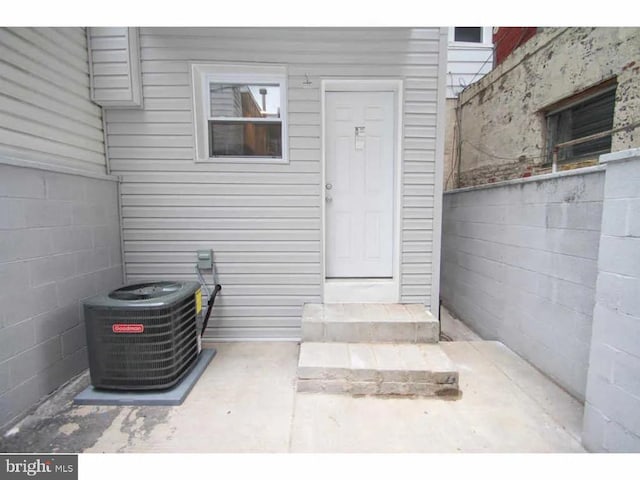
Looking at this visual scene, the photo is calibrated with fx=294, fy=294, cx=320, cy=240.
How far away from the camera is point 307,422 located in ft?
5.63

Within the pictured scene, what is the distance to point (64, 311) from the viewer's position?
2.07 metres

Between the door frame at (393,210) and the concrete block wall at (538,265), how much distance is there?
3.20 ft

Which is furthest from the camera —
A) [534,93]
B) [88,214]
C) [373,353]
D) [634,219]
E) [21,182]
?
[534,93]

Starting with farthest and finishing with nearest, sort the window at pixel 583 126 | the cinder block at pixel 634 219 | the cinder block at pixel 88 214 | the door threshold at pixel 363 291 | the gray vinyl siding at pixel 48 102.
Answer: the window at pixel 583 126 → the door threshold at pixel 363 291 → the cinder block at pixel 88 214 → the gray vinyl siding at pixel 48 102 → the cinder block at pixel 634 219

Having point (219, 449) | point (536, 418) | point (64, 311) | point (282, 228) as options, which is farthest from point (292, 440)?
point (64, 311)

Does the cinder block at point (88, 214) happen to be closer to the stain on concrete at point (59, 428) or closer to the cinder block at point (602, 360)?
the stain on concrete at point (59, 428)

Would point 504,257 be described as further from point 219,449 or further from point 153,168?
point 153,168

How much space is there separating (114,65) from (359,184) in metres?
2.29

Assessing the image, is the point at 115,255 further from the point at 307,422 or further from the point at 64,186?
the point at 307,422

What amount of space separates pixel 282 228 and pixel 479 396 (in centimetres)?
196

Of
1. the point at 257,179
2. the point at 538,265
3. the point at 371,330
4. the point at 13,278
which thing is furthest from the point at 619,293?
the point at 13,278

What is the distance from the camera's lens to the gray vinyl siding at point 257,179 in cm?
253

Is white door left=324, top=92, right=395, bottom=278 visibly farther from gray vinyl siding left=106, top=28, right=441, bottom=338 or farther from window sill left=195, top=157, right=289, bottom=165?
window sill left=195, top=157, right=289, bottom=165

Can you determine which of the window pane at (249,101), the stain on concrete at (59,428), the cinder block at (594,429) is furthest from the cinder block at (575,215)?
the stain on concrete at (59,428)
